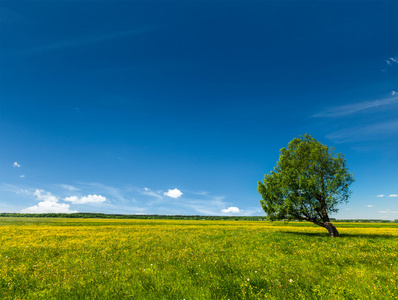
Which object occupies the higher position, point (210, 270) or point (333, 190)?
point (333, 190)

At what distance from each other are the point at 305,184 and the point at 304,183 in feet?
0.67

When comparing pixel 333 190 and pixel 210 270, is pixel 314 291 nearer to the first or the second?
pixel 210 270

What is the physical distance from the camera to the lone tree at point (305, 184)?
28.7 m

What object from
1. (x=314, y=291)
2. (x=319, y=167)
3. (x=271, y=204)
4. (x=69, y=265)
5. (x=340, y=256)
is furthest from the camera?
(x=271, y=204)

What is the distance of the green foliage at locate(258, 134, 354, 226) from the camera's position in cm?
2880

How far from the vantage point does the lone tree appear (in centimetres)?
2873

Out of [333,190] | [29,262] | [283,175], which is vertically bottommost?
[29,262]

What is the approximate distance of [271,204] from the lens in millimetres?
32469

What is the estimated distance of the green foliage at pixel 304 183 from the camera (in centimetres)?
2880

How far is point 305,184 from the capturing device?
1127 inches

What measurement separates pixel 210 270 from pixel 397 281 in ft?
25.4

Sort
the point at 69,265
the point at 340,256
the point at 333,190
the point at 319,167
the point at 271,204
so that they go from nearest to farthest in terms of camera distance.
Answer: the point at 69,265
the point at 340,256
the point at 333,190
the point at 319,167
the point at 271,204

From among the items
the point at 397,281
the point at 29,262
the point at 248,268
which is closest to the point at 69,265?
the point at 29,262

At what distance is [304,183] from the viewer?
28.6 meters
